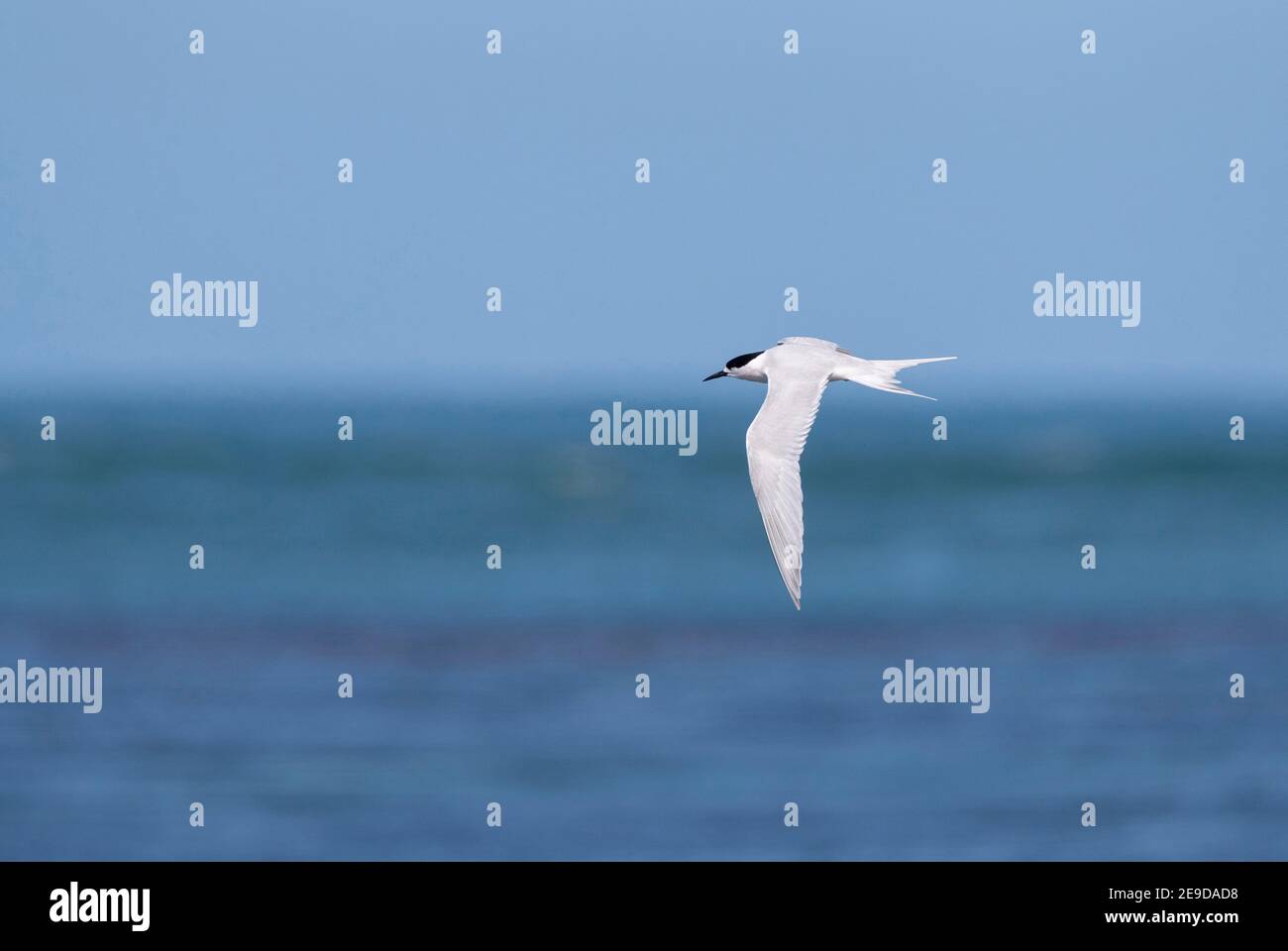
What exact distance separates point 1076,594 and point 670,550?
555cm

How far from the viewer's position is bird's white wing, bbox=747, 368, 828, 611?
28.5 ft

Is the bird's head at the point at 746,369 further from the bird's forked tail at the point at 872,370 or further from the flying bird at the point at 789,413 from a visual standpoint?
the bird's forked tail at the point at 872,370

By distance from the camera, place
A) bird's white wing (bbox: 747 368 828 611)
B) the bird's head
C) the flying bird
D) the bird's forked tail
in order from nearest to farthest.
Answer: bird's white wing (bbox: 747 368 828 611) < the flying bird < the bird's forked tail < the bird's head

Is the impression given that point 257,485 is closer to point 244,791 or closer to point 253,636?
point 253,636

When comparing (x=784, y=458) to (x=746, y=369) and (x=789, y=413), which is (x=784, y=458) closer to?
(x=789, y=413)

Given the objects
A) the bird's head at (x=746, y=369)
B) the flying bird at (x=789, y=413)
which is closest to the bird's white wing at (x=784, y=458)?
the flying bird at (x=789, y=413)

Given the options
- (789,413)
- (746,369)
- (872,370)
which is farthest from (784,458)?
(746,369)

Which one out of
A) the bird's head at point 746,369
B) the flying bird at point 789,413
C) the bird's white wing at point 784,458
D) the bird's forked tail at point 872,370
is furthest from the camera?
the bird's head at point 746,369

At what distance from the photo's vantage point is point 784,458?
9305 millimetres

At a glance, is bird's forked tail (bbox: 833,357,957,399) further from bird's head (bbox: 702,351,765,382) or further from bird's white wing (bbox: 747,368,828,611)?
bird's head (bbox: 702,351,765,382)

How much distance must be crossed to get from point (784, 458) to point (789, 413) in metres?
0.52

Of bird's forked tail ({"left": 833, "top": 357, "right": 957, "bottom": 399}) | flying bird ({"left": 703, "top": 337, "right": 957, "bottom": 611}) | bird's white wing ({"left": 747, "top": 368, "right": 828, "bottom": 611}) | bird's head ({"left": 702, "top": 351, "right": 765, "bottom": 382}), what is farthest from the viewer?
bird's head ({"left": 702, "top": 351, "right": 765, "bottom": 382})

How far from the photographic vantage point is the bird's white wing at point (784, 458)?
8688 mm

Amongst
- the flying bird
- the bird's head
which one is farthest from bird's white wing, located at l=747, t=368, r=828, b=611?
the bird's head
